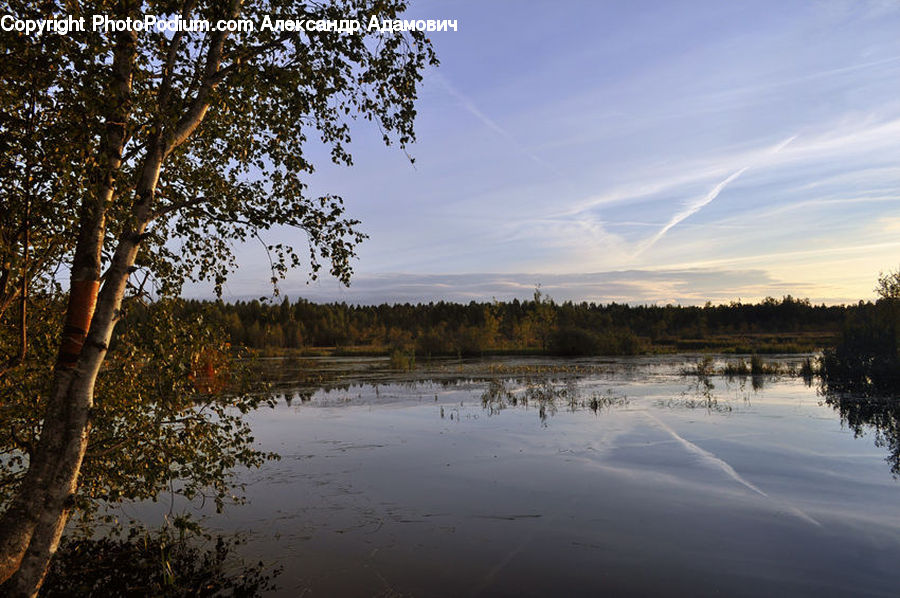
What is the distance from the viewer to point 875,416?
20641mm

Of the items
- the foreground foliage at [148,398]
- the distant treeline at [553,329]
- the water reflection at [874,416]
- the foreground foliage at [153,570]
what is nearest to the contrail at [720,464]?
the water reflection at [874,416]

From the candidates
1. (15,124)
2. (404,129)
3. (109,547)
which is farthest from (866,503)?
(15,124)

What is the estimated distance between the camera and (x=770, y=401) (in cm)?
2455

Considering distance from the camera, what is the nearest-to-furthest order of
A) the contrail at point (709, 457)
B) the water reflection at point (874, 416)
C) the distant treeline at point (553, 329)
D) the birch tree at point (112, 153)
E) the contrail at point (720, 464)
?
1. the birch tree at point (112, 153)
2. the contrail at point (720, 464)
3. the contrail at point (709, 457)
4. the water reflection at point (874, 416)
5. the distant treeline at point (553, 329)

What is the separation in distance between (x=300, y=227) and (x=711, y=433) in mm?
15839

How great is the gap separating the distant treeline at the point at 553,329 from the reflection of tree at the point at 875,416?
25.2m

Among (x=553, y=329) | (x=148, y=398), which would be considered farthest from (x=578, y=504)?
(x=553, y=329)

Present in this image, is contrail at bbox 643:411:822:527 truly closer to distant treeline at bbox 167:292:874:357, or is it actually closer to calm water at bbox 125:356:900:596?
calm water at bbox 125:356:900:596

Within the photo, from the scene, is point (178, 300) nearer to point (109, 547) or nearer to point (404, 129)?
point (404, 129)

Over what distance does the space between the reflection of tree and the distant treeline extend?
25.2 metres

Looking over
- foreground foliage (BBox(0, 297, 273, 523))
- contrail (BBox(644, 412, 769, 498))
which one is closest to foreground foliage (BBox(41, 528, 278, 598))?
foreground foliage (BBox(0, 297, 273, 523))

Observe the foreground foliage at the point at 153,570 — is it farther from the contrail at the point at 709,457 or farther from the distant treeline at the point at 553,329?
the distant treeline at the point at 553,329

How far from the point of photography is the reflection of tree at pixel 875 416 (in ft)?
52.6

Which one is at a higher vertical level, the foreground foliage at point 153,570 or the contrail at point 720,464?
the contrail at point 720,464
